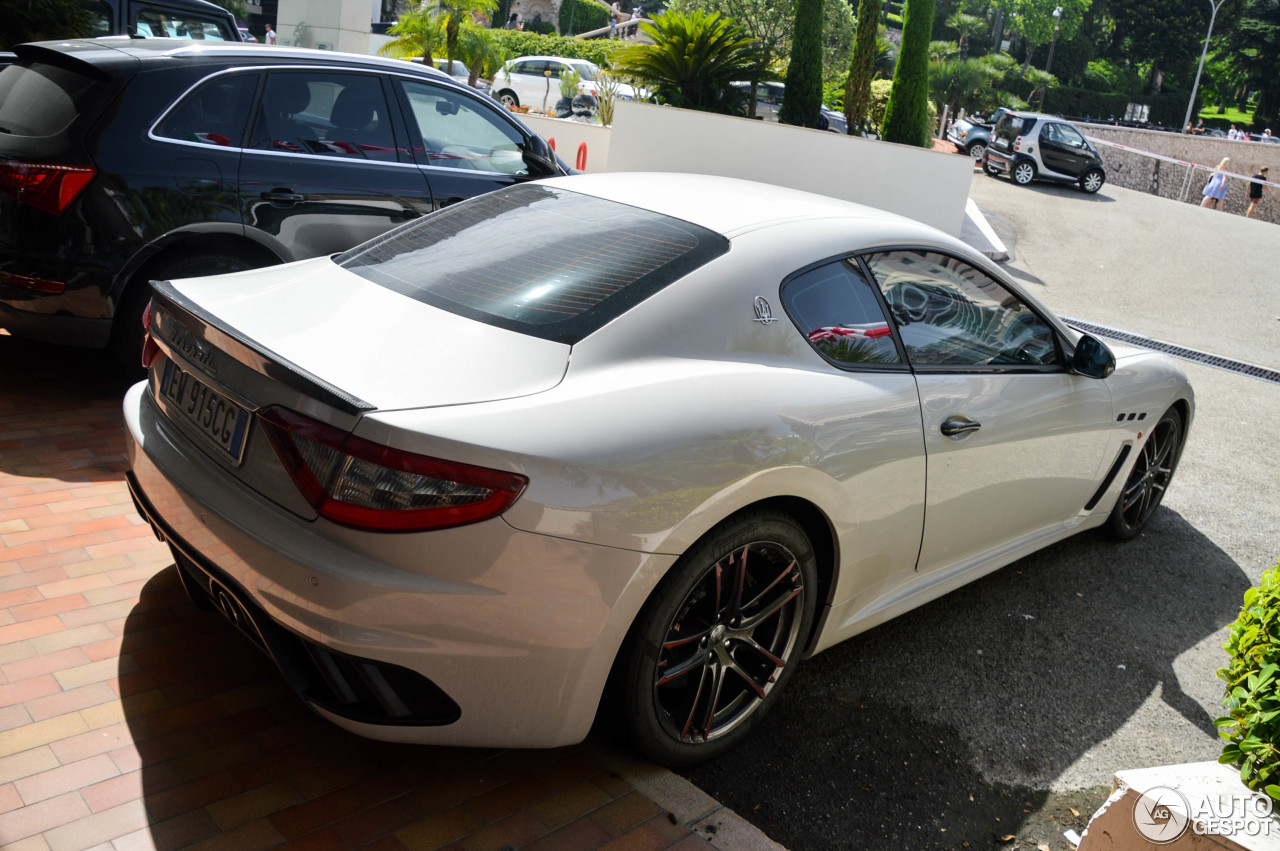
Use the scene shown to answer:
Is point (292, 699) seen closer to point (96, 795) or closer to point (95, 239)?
point (96, 795)

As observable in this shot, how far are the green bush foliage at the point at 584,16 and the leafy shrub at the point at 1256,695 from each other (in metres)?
82.4

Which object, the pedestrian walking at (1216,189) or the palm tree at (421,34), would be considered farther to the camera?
the pedestrian walking at (1216,189)

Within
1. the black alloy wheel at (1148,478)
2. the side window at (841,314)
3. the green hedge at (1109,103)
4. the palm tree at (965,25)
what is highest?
the palm tree at (965,25)

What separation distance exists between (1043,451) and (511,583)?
7.95 ft

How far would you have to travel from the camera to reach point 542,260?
9.73 feet

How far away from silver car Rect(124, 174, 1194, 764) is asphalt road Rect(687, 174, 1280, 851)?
27cm

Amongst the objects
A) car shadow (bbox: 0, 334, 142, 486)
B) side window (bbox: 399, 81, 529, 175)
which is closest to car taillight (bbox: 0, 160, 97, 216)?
car shadow (bbox: 0, 334, 142, 486)

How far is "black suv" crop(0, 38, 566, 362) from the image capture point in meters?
4.52

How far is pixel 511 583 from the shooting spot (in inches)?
88.2

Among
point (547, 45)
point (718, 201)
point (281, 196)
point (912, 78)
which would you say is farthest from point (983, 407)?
point (547, 45)

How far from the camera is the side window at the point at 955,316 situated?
3.36 metres

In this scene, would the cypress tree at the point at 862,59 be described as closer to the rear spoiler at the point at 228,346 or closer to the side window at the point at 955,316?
the side window at the point at 955,316

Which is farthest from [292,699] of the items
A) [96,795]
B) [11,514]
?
[11,514]

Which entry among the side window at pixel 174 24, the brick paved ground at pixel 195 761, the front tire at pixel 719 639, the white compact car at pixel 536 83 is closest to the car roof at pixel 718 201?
the front tire at pixel 719 639
